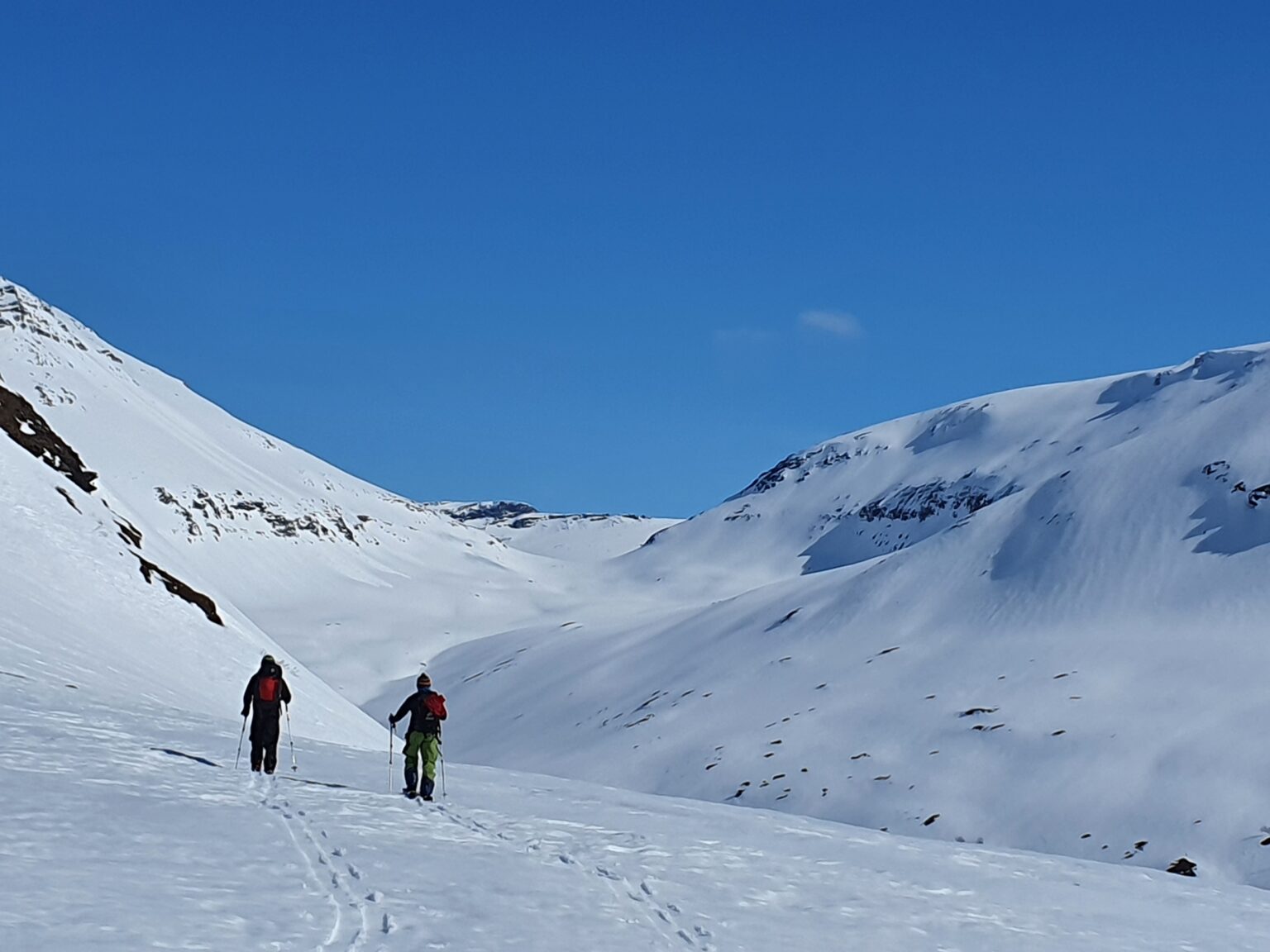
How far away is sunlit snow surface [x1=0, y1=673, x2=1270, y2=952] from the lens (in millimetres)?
10227

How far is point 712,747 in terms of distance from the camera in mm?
49312

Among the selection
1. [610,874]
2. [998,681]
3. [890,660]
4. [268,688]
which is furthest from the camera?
[890,660]

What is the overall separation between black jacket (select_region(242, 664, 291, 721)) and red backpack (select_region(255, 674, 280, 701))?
0.04ft

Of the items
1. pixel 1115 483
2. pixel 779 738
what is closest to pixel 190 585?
pixel 779 738

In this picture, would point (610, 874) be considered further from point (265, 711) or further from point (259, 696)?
point (259, 696)

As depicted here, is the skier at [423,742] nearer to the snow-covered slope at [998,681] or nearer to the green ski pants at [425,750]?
the green ski pants at [425,750]

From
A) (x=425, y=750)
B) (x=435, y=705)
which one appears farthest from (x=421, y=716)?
(x=425, y=750)

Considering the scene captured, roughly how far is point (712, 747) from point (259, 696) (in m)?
32.8

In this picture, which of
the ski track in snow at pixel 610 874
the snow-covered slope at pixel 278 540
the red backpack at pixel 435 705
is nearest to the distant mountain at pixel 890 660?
the snow-covered slope at pixel 278 540

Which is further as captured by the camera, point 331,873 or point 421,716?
point 421,716

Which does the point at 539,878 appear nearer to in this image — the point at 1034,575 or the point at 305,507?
the point at 1034,575

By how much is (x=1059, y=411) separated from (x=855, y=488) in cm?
3352

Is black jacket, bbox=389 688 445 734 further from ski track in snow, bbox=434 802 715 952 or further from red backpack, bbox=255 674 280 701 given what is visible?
red backpack, bbox=255 674 280 701

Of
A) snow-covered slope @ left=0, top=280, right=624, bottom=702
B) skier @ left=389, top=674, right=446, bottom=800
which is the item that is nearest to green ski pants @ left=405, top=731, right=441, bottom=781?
skier @ left=389, top=674, right=446, bottom=800
